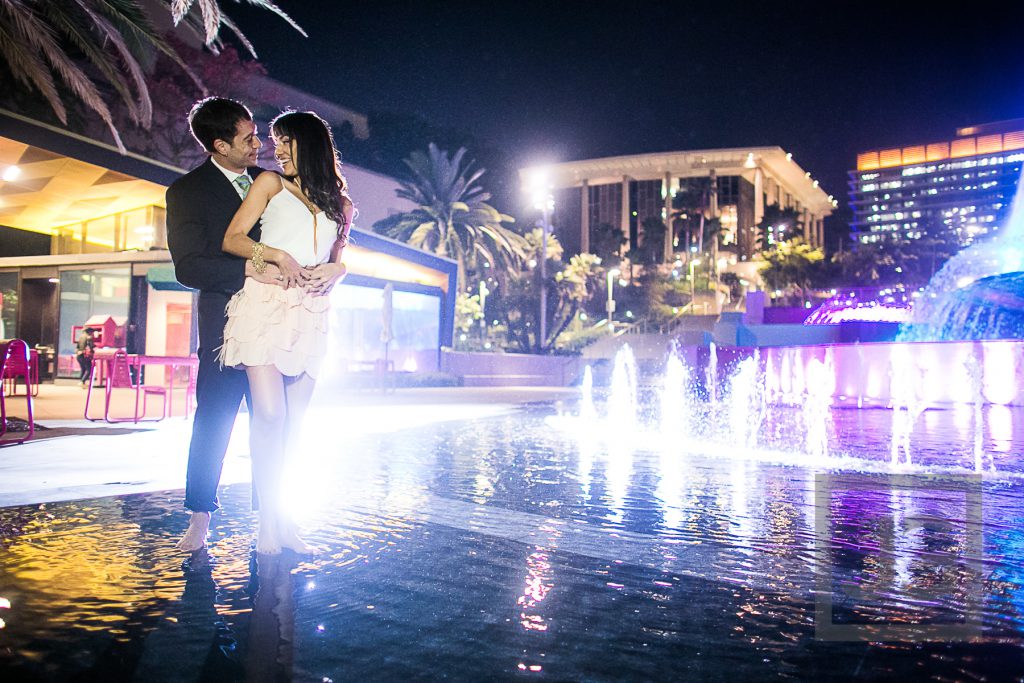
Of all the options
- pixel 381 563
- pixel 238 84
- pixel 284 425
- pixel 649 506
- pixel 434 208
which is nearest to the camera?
pixel 381 563

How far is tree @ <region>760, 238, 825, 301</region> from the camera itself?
2618 inches

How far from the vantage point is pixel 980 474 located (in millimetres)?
6273

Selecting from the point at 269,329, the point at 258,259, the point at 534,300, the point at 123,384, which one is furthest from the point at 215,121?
the point at 534,300

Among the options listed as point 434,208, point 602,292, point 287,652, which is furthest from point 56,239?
point 602,292

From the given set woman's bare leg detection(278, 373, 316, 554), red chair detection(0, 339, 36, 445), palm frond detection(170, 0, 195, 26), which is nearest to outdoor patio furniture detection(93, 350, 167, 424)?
red chair detection(0, 339, 36, 445)

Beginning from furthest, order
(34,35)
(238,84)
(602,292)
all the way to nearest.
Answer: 1. (602,292)
2. (238,84)
3. (34,35)

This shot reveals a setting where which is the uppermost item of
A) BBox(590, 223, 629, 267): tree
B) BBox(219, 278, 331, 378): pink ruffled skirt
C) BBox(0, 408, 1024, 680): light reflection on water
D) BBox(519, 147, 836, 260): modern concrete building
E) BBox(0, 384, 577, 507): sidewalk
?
BBox(519, 147, 836, 260): modern concrete building

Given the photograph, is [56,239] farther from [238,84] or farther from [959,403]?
[959,403]

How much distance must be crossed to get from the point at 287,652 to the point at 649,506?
2839 millimetres

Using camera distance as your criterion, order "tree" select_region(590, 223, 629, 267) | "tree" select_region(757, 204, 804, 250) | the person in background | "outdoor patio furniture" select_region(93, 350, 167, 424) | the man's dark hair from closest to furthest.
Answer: the man's dark hair
"outdoor patio furniture" select_region(93, 350, 167, 424)
the person in background
"tree" select_region(590, 223, 629, 267)
"tree" select_region(757, 204, 804, 250)

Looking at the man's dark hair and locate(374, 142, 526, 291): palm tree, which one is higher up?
locate(374, 142, 526, 291): palm tree

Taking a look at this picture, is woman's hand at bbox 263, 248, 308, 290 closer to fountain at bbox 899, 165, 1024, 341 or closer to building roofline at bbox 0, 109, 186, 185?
building roofline at bbox 0, 109, 186, 185

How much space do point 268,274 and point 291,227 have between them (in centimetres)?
24

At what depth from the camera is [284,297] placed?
336 cm
